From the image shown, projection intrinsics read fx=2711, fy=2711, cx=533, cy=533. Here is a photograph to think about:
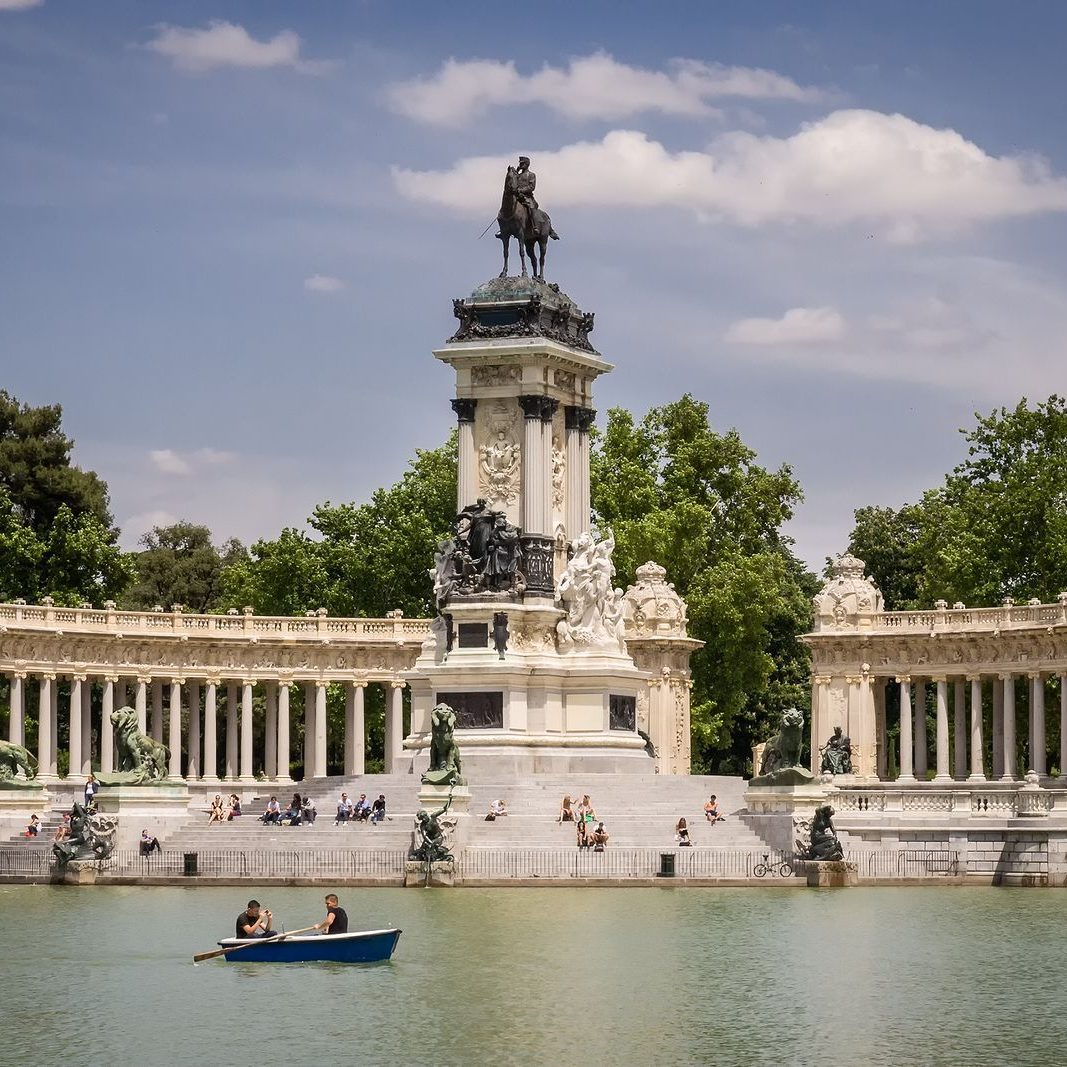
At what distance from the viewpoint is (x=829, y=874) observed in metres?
58.3

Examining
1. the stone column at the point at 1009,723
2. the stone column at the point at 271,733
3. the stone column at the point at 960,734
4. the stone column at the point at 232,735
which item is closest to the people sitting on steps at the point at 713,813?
the stone column at the point at 1009,723

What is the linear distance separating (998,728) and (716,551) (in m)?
15.4

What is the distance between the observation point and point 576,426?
246ft

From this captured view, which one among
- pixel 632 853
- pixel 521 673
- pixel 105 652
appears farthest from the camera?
pixel 105 652

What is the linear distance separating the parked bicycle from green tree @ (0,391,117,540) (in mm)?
54465

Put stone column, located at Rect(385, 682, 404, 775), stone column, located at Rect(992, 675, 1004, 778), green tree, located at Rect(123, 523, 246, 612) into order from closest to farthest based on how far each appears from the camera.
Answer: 1. stone column, located at Rect(992, 675, 1004, 778)
2. stone column, located at Rect(385, 682, 404, 775)
3. green tree, located at Rect(123, 523, 246, 612)

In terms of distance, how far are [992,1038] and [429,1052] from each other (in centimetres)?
719

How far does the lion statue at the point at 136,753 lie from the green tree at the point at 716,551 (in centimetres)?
3770

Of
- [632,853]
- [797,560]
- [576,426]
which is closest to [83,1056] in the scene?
[632,853]

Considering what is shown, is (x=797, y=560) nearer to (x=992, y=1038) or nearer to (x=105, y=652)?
(x=105, y=652)

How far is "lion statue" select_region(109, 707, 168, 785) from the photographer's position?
2544 inches

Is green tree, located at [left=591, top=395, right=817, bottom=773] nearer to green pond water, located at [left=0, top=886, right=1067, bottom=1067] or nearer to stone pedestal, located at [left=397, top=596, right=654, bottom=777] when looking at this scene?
stone pedestal, located at [left=397, top=596, right=654, bottom=777]

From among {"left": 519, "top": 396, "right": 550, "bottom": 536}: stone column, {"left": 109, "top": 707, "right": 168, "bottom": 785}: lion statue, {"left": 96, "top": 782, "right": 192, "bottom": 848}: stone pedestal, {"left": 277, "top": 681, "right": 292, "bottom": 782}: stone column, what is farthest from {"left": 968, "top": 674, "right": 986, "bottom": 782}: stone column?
{"left": 96, "top": 782, "right": 192, "bottom": 848}: stone pedestal

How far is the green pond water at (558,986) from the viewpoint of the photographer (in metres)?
33.7
